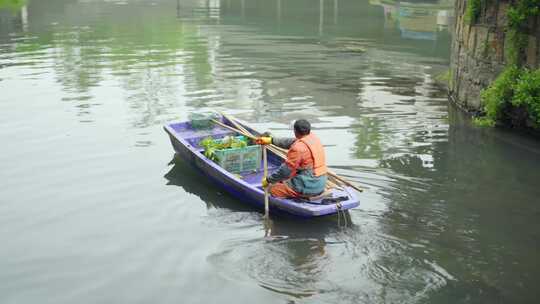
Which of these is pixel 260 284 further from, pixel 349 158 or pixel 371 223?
pixel 349 158

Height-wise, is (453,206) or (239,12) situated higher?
(239,12)

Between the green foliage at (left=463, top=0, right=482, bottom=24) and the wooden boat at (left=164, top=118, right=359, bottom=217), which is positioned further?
the green foliage at (left=463, top=0, right=482, bottom=24)

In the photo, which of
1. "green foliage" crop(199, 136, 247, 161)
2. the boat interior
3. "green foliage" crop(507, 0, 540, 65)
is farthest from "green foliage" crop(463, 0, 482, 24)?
"green foliage" crop(199, 136, 247, 161)

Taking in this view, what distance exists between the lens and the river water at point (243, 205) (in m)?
8.62

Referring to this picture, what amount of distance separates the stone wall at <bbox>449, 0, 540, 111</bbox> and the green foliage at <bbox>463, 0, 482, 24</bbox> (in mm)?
115

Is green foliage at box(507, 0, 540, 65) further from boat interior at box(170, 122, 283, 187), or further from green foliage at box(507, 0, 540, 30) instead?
boat interior at box(170, 122, 283, 187)

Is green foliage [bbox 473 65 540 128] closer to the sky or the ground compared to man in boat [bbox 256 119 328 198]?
closer to the sky

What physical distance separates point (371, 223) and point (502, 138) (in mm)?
6166

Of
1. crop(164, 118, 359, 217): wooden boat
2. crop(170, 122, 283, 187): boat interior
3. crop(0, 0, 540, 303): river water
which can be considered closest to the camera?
crop(0, 0, 540, 303): river water

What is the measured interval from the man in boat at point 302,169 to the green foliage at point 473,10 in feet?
25.8

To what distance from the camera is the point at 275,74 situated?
23.1 m

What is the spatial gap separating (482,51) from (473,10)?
1.02 m

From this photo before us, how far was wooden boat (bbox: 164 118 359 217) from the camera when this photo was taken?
9938 millimetres

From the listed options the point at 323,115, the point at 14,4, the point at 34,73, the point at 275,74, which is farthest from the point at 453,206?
the point at 14,4
